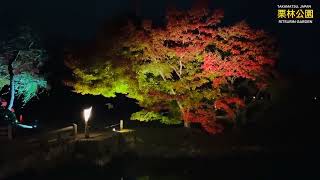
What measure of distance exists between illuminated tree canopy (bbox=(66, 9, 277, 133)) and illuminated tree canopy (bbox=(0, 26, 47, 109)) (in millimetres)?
2361

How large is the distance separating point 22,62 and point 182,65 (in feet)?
29.6

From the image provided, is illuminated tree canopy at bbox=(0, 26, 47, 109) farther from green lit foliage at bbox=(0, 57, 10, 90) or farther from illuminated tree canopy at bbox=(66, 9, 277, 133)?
illuminated tree canopy at bbox=(66, 9, 277, 133)

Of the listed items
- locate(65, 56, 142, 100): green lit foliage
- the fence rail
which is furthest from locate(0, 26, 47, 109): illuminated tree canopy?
the fence rail

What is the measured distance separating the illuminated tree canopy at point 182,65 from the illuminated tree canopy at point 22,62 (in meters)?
2.36

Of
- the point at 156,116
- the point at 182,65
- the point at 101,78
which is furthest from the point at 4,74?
the point at 182,65

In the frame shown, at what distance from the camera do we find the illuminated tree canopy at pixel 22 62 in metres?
26.0

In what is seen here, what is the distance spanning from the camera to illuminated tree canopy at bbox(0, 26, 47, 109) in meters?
26.0

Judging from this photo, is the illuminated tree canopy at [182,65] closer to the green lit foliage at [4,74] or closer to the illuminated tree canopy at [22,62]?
the illuminated tree canopy at [22,62]

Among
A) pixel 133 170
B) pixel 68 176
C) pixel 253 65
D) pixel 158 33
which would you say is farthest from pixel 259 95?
pixel 68 176

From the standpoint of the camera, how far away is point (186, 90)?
25125 millimetres

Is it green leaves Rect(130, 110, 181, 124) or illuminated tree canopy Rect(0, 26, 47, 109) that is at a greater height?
illuminated tree canopy Rect(0, 26, 47, 109)

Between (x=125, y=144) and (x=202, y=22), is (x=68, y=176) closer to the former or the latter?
(x=125, y=144)

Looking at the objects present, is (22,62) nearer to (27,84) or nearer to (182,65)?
(27,84)

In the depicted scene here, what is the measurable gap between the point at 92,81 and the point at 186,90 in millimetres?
5673
